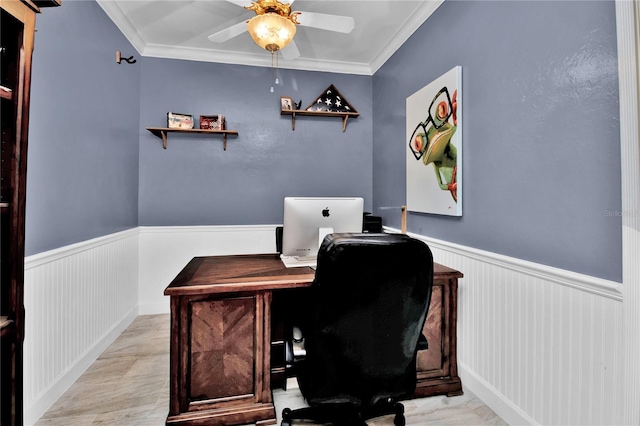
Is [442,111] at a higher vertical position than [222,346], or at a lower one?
higher

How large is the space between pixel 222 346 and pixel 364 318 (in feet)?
3.01

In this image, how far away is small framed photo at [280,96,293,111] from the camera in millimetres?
3508


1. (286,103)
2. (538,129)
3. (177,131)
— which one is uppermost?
(286,103)

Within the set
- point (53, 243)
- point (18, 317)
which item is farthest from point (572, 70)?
point (53, 243)

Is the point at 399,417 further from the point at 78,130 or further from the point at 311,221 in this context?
the point at 78,130

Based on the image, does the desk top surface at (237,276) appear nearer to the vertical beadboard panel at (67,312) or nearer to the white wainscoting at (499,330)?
the white wainscoting at (499,330)

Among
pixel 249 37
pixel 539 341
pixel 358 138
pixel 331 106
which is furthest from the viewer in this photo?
pixel 358 138

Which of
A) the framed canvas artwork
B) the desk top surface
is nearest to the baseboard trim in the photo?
the desk top surface

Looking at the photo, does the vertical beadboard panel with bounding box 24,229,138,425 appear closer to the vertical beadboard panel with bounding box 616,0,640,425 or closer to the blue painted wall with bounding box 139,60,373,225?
the blue painted wall with bounding box 139,60,373,225

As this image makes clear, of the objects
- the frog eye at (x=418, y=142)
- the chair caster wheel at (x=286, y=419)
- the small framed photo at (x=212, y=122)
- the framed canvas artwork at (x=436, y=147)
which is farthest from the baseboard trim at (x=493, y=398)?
→ the small framed photo at (x=212, y=122)

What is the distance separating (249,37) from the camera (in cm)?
312

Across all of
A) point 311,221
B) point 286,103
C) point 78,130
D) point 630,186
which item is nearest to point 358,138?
point 286,103

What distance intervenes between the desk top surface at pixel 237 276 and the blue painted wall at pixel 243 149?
1519 mm

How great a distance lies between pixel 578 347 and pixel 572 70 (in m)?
1.24
